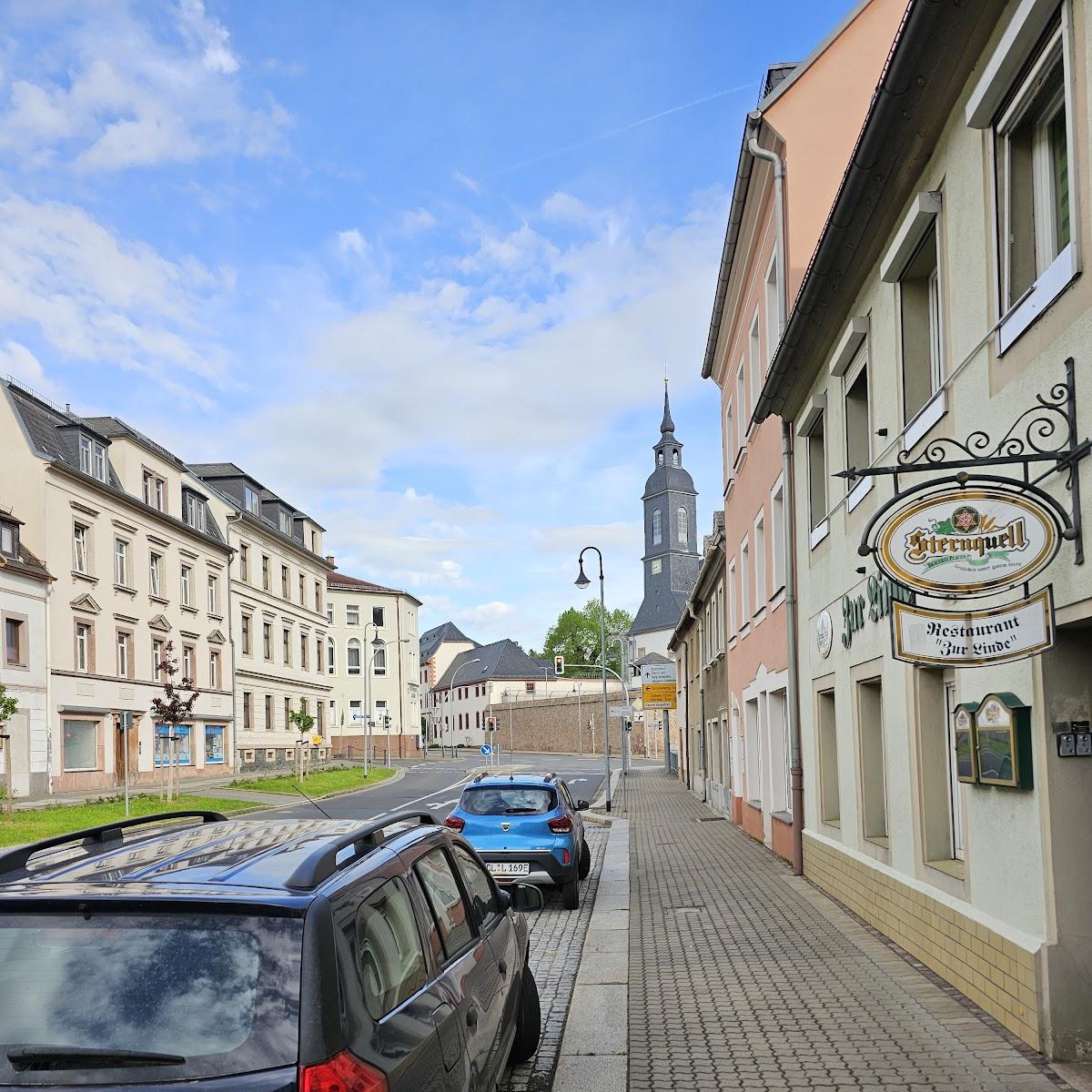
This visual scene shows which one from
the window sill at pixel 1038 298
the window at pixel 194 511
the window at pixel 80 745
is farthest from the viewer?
the window at pixel 194 511

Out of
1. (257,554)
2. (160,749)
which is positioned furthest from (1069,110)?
(257,554)

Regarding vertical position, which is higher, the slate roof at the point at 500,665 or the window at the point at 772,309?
the window at the point at 772,309

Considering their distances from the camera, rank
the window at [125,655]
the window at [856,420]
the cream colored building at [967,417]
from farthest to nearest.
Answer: the window at [125,655]
the window at [856,420]
the cream colored building at [967,417]

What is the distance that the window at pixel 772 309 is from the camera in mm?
17781

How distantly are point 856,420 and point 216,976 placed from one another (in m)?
9.88

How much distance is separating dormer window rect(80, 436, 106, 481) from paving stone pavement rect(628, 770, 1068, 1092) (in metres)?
32.0

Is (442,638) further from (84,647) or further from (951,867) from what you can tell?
A: (951,867)

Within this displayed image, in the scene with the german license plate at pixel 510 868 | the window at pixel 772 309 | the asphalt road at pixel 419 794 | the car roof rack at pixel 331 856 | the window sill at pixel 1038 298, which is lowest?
the asphalt road at pixel 419 794

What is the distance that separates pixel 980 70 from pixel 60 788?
35.6 meters

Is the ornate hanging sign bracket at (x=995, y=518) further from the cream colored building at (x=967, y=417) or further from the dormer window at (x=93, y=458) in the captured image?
the dormer window at (x=93, y=458)

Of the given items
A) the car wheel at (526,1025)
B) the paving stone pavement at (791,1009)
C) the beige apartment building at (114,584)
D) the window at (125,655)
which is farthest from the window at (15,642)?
the car wheel at (526,1025)

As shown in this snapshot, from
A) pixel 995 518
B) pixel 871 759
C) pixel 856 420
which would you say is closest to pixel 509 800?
pixel 871 759

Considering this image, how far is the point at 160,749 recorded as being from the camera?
44.3m

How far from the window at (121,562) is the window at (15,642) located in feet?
21.7
